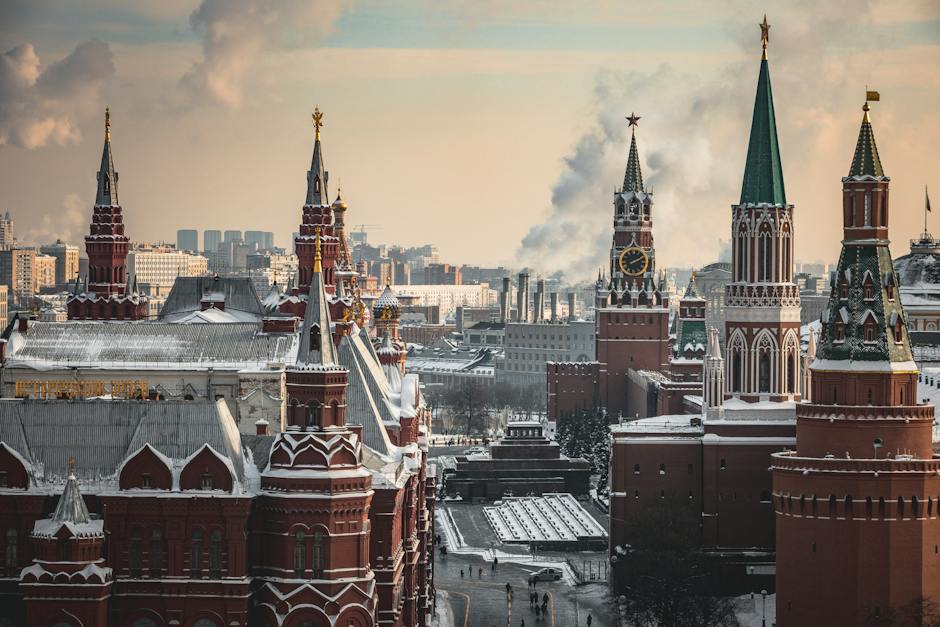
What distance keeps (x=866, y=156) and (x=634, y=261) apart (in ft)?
235

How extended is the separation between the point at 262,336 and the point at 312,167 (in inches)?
705

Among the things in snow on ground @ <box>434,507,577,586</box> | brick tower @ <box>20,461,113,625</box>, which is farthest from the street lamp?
brick tower @ <box>20,461,113,625</box>

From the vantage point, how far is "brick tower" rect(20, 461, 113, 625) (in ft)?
235

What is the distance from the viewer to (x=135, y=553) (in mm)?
73250

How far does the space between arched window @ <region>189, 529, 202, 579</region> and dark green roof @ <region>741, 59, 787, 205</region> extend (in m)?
41.0

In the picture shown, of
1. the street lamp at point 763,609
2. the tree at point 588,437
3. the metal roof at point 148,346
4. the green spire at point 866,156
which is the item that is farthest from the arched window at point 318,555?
the tree at point 588,437

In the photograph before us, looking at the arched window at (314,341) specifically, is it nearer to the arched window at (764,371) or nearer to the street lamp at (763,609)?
the street lamp at (763,609)

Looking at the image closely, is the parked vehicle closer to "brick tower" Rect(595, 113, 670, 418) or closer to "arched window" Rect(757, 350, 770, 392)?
"arched window" Rect(757, 350, 770, 392)

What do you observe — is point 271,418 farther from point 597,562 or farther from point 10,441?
point 597,562

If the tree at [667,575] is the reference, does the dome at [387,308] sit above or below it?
above

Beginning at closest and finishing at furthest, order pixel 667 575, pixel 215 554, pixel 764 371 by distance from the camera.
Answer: pixel 215 554, pixel 667 575, pixel 764 371

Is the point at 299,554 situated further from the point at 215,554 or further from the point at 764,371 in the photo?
the point at 764,371

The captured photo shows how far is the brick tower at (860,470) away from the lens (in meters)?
82.2

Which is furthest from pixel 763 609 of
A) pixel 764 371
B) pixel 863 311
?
pixel 764 371
